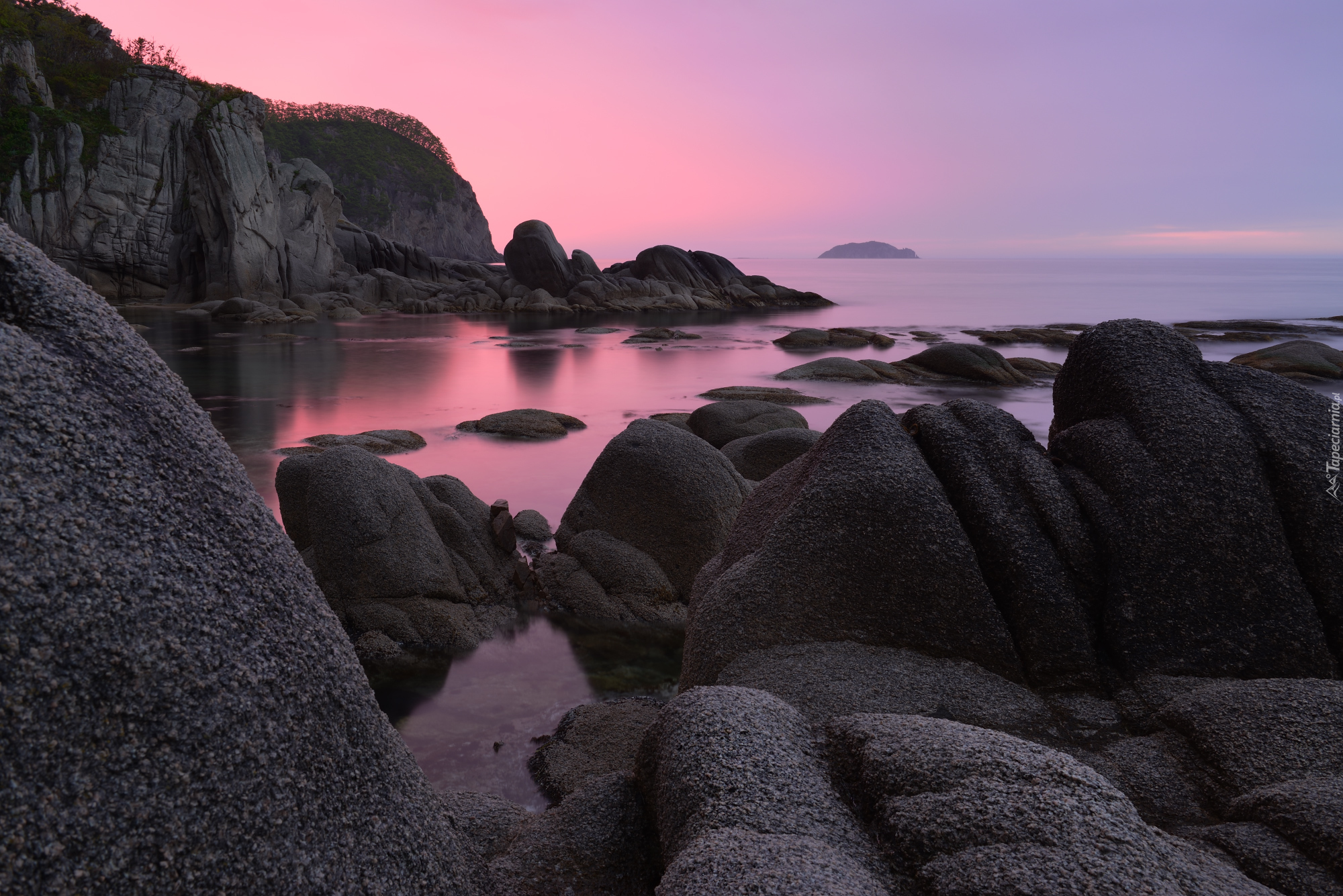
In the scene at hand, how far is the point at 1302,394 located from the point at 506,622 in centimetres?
551

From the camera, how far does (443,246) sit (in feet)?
318

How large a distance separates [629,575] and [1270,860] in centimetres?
511

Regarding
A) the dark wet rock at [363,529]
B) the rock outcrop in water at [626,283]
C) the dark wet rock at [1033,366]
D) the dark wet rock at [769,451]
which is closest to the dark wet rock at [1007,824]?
the dark wet rock at [363,529]

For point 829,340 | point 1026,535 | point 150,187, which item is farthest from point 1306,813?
point 150,187

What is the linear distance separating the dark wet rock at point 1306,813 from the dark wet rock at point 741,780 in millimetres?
1254

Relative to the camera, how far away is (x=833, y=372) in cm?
2078

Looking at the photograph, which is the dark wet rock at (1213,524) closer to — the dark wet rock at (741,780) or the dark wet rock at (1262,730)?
the dark wet rock at (1262,730)

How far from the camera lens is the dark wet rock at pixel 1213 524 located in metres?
3.22

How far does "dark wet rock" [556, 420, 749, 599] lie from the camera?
6918mm

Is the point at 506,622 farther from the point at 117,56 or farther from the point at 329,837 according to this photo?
the point at 117,56

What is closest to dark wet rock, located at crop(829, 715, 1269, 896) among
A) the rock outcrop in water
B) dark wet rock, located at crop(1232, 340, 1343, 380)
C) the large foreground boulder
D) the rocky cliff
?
the large foreground boulder

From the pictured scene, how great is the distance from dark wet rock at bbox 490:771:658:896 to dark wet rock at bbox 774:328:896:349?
2720 centimetres

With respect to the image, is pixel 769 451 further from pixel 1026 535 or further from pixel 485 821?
pixel 485 821

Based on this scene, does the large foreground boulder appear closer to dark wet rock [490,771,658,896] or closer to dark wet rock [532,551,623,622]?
dark wet rock [490,771,658,896]
